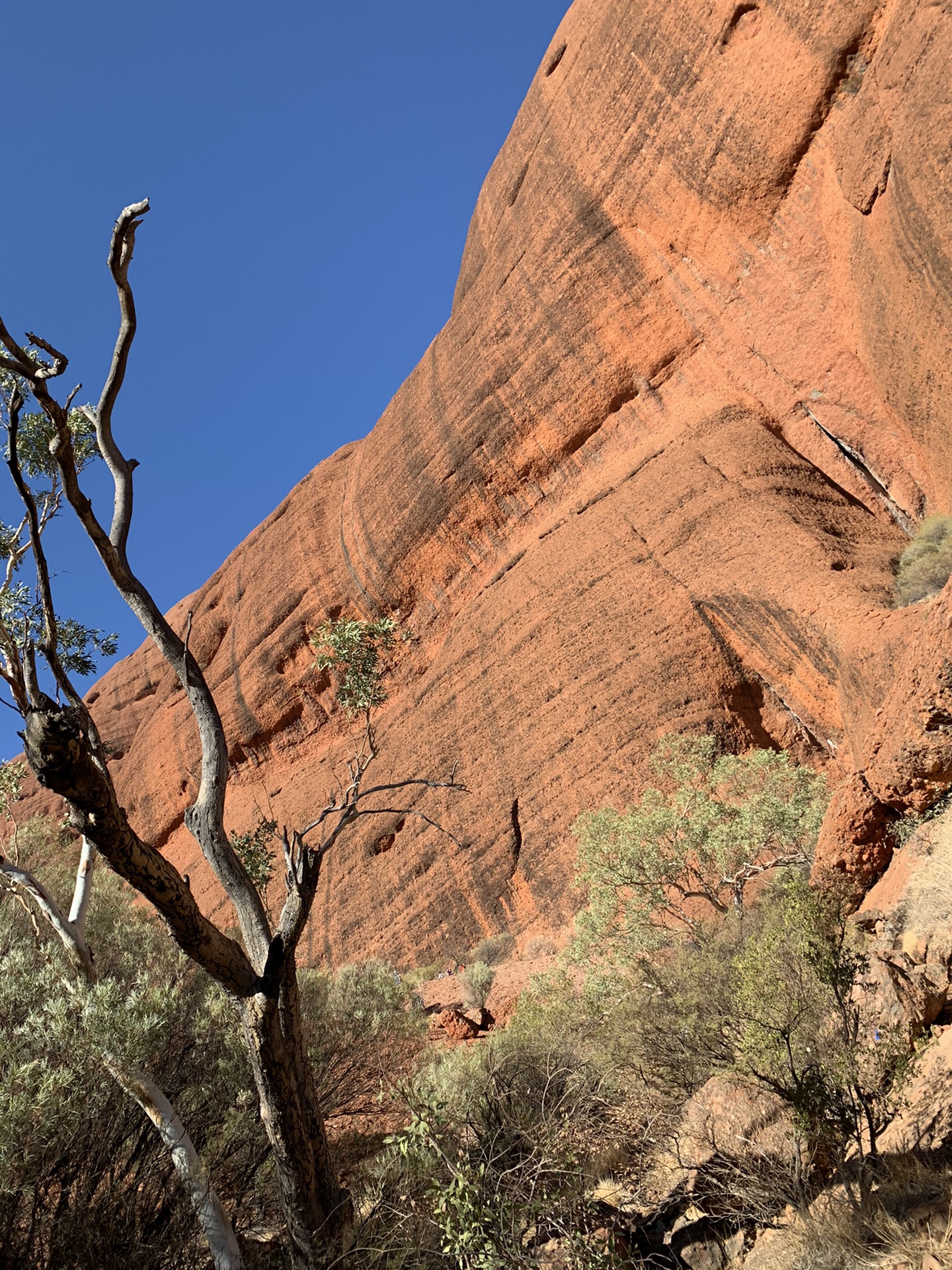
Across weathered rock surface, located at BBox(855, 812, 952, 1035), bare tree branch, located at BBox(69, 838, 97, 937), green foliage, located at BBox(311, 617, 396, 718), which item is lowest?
weathered rock surface, located at BBox(855, 812, 952, 1035)

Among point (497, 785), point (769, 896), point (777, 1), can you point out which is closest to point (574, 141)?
point (777, 1)

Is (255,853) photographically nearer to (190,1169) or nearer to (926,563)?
(190,1169)

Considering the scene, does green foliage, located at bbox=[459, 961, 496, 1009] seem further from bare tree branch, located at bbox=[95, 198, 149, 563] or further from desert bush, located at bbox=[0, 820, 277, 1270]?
bare tree branch, located at bbox=[95, 198, 149, 563]

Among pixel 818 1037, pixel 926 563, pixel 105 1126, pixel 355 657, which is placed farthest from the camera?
pixel 926 563

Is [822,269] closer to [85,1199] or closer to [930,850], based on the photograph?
[930,850]

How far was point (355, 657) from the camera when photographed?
8758mm

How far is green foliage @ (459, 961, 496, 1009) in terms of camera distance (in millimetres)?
16625

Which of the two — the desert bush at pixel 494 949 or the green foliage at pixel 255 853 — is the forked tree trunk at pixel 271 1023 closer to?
the green foliage at pixel 255 853

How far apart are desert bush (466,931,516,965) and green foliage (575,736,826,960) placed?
6310 mm

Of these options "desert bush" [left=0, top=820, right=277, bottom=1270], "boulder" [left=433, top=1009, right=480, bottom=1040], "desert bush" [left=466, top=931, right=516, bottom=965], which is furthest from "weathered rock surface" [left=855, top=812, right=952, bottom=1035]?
"desert bush" [left=466, top=931, right=516, bottom=965]

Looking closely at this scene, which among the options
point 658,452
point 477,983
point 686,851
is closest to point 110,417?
point 686,851

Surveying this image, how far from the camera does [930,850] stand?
330 inches

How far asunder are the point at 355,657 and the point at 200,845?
3.34 meters

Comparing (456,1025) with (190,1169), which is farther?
(456,1025)
